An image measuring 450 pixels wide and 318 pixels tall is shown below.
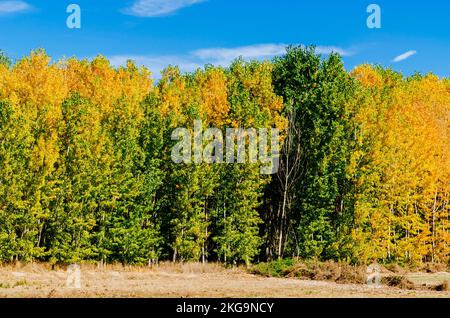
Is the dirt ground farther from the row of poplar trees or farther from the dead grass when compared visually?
the row of poplar trees

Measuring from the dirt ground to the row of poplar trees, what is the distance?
2.55 meters

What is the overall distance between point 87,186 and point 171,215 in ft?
26.1

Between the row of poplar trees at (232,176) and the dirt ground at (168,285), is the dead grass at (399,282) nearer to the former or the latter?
the dirt ground at (168,285)

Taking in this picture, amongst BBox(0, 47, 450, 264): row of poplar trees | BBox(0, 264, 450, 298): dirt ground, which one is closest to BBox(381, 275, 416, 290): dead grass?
BBox(0, 264, 450, 298): dirt ground

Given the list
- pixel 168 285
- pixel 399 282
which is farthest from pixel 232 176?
pixel 399 282

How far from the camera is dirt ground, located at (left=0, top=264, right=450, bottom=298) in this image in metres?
25.9

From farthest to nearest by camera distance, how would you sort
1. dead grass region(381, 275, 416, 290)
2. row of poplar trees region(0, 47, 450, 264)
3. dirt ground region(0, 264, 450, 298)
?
1. row of poplar trees region(0, 47, 450, 264)
2. dead grass region(381, 275, 416, 290)
3. dirt ground region(0, 264, 450, 298)

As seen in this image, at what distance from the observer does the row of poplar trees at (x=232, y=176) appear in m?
40.1

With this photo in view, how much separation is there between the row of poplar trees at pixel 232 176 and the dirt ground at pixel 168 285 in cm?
255

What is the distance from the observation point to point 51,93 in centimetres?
4928

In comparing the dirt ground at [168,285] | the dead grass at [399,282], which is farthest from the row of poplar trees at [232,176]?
the dead grass at [399,282]

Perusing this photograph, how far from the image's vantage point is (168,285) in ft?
104

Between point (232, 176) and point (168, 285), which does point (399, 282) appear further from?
point (232, 176)
